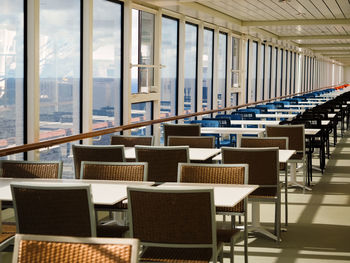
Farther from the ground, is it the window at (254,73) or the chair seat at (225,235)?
the window at (254,73)

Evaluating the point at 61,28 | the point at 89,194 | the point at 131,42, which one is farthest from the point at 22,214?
the point at 131,42

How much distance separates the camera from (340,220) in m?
6.12

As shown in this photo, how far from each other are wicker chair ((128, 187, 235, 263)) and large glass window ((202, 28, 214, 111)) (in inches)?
417

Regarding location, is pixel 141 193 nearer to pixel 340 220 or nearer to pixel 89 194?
pixel 89 194

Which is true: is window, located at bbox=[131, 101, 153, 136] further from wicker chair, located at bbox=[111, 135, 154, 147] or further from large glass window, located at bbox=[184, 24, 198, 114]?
wicker chair, located at bbox=[111, 135, 154, 147]

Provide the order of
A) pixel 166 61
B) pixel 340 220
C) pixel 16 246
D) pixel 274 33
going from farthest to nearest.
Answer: pixel 274 33
pixel 166 61
pixel 340 220
pixel 16 246

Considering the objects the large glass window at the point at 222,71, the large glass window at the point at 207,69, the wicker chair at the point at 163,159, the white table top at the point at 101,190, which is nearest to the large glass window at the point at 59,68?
the wicker chair at the point at 163,159

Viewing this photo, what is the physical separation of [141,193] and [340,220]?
132 inches

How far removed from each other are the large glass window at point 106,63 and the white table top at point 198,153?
2827mm

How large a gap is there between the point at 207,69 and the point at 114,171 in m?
9.87

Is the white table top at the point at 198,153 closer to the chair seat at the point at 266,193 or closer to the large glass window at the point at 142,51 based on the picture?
the chair seat at the point at 266,193

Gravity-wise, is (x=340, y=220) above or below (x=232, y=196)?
below

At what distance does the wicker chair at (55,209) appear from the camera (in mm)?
3293

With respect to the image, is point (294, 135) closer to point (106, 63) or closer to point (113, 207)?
point (106, 63)
